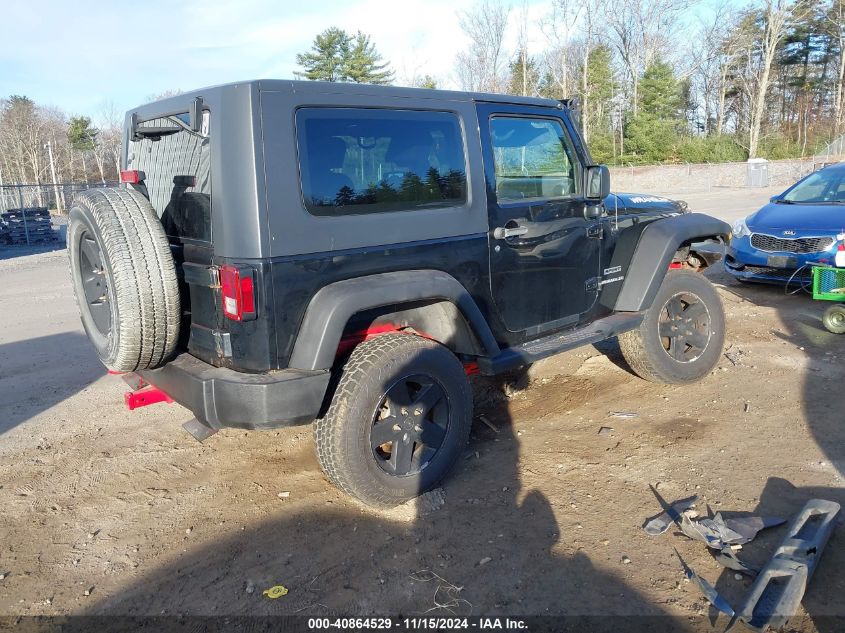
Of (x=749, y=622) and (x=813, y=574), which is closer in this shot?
(x=749, y=622)

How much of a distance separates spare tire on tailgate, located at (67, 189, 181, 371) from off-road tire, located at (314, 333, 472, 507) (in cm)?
92

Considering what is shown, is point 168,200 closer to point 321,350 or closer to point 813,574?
point 321,350

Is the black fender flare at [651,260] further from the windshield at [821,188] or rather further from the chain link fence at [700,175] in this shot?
the chain link fence at [700,175]

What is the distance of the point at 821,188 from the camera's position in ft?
28.5

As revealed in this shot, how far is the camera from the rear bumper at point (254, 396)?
120 inches

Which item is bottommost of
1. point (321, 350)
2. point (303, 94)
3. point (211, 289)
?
point (321, 350)

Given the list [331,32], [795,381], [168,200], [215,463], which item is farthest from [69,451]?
[331,32]

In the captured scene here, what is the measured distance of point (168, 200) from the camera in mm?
3600

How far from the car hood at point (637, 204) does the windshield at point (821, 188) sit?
428 centimetres

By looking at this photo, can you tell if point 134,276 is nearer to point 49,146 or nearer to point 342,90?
point 342,90

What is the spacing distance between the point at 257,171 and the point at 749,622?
2800 millimetres

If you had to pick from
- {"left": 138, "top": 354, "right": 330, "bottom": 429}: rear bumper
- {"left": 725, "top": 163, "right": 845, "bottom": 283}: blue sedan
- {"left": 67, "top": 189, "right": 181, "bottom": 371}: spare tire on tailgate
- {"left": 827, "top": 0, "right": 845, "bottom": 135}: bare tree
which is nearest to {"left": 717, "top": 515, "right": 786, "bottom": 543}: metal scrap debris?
{"left": 138, "top": 354, "right": 330, "bottom": 429}: rear bumper

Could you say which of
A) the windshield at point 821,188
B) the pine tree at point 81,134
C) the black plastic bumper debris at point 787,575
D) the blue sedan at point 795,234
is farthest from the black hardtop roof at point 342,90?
the pine tree at point 81,134

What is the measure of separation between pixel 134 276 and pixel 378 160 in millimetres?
1349
